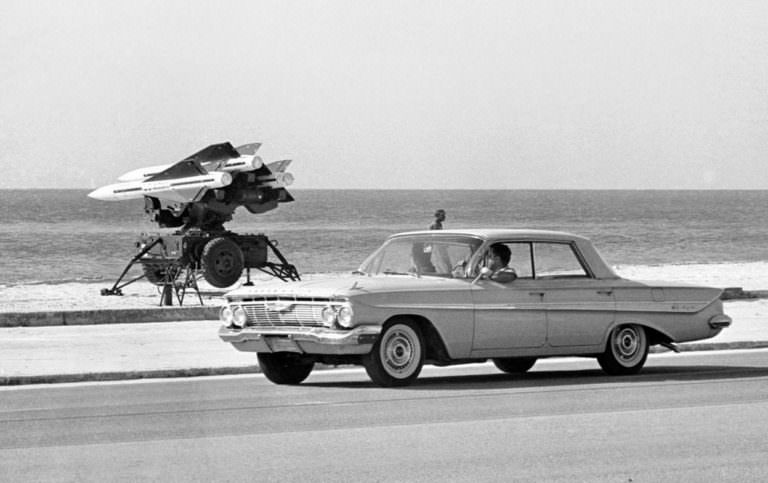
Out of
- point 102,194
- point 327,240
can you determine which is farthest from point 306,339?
point 327,240

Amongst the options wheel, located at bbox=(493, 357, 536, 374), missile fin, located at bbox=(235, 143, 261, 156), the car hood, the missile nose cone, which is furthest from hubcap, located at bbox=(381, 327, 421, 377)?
the missile nose cone

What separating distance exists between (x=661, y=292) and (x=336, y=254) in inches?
2305

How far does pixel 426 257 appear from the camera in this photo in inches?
589

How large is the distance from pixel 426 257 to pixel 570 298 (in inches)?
60.3

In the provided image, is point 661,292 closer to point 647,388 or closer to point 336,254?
point 647,388

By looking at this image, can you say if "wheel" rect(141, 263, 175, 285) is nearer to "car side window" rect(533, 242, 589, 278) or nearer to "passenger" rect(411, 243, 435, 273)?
"passenger" rect(411, 243, 435, 273)

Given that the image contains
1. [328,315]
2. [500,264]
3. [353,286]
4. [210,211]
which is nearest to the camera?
[328,315]

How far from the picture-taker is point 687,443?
→ 10.0 m

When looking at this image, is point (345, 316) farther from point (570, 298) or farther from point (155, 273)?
point (155, 273)

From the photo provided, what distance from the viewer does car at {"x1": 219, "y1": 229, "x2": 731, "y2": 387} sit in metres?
13.7

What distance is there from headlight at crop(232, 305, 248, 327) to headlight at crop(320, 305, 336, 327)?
1.01m

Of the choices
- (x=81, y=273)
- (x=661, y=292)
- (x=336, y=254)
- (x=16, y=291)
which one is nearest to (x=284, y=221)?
(x=336, y=254)

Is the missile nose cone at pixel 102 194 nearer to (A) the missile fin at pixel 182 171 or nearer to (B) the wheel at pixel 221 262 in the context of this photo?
(A) the missile fin at pixel 182 171

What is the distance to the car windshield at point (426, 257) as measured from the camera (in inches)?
582
